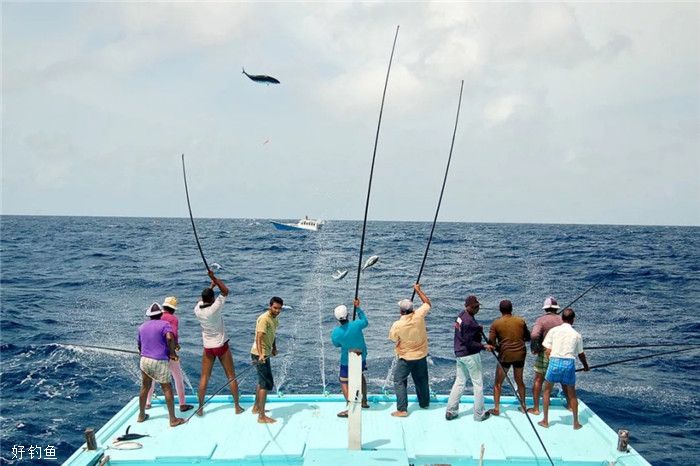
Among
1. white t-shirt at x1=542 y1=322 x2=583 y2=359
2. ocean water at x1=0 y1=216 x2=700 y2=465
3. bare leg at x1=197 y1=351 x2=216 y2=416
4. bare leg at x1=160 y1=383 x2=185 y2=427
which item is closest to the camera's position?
white t-shirt at x1=542 y1=322 x2=583 y2=359

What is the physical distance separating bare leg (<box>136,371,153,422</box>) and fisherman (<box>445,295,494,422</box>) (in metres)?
4.00

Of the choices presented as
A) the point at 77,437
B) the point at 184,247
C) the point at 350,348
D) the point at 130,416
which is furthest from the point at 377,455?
the point at 184,247

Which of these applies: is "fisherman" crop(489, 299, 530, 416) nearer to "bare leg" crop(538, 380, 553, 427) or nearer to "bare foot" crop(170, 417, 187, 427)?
"bare leg" crop(538, 380, 553, 427)

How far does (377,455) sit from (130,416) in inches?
166

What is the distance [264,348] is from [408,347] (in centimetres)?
192

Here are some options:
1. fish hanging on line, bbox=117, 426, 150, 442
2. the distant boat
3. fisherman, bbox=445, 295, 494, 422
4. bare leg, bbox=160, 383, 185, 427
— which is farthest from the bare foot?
the distant boat

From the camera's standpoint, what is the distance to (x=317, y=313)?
19453 mm

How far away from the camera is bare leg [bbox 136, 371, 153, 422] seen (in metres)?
7.38

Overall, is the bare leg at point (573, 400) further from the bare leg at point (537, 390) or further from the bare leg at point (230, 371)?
the bare leg at point (230, 371)

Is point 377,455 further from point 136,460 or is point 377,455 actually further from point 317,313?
point 317,313

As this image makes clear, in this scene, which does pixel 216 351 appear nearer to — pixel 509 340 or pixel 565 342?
pixel 509 340

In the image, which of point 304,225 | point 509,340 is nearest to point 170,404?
point 509,340

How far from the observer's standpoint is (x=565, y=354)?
7066mm

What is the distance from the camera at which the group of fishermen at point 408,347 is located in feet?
23.6
